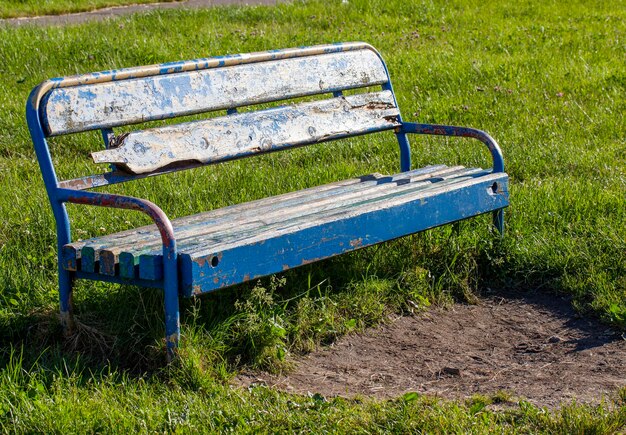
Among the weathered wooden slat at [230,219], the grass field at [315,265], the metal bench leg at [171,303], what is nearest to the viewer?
the grass field at [315,265]

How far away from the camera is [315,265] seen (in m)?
4.50

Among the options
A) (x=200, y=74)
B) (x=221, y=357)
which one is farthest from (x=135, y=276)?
(x=200, y=74)

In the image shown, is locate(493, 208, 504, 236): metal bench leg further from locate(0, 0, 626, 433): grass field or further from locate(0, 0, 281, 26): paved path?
locate(0, 0, 281, 26): paved path

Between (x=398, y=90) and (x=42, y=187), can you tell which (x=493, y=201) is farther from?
(x=398, y=90)

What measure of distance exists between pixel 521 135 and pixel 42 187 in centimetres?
318

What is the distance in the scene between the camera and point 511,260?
4879 millimetres

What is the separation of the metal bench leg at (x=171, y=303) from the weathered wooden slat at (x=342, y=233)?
0.12 ft

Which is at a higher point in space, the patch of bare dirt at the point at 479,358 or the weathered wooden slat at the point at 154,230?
the weathered wooden slat at the point at 154,230

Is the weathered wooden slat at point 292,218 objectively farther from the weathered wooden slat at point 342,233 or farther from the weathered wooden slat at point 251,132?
the weathered wooden slat at point 251,132

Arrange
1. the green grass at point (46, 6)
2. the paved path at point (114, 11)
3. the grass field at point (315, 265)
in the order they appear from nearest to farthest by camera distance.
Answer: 1. the grass field at point (315, 265)
2. the paved path at point (114, 11)
3. the green grass at point (46, 6)

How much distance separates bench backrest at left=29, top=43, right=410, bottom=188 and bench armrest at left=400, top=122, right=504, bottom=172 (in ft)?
0.41

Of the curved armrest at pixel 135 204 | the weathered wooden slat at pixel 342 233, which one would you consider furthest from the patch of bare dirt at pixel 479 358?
the curved armrest at pixel 135 204

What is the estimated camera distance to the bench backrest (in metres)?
3.82

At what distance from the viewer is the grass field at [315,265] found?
3.27m
